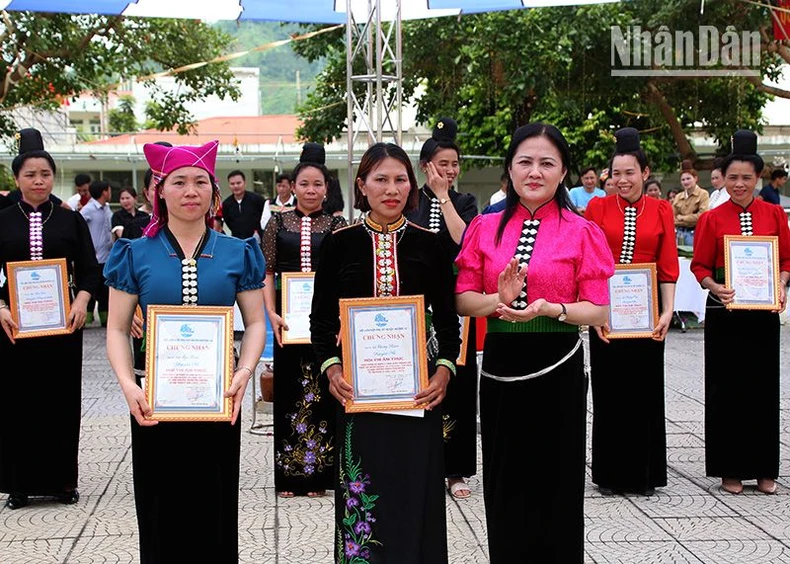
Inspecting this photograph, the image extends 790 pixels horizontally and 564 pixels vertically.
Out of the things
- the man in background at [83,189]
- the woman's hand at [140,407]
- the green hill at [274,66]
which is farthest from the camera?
the green hill at [274,66]

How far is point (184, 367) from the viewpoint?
11.6 ft

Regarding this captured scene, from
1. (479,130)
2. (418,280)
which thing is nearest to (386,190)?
(418,280)

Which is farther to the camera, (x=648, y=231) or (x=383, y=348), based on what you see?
(x=648, y=231)

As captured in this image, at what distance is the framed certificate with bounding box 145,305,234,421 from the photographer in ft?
11.6

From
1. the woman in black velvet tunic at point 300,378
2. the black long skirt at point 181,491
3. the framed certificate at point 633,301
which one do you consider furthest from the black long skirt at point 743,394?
the black long skirt at point 181,491

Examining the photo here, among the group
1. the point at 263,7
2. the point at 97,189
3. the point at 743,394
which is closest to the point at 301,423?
the point at 743,394

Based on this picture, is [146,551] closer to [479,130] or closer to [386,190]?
[386,190]

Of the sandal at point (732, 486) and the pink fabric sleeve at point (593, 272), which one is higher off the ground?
the pink fabric sleeve at point (593, 272)

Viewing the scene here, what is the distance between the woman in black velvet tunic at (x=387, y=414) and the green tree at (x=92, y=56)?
1009 centimetres

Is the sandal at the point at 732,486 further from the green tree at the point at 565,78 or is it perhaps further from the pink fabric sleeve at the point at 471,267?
the green tree at the point at 565,78

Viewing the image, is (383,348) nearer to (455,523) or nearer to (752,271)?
(455,523)

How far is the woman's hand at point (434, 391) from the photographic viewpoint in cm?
374

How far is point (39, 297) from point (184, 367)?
8.24ft

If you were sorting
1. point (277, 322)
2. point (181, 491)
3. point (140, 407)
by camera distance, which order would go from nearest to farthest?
point (140, 407) < point (181, 491) < point (277, 322)
